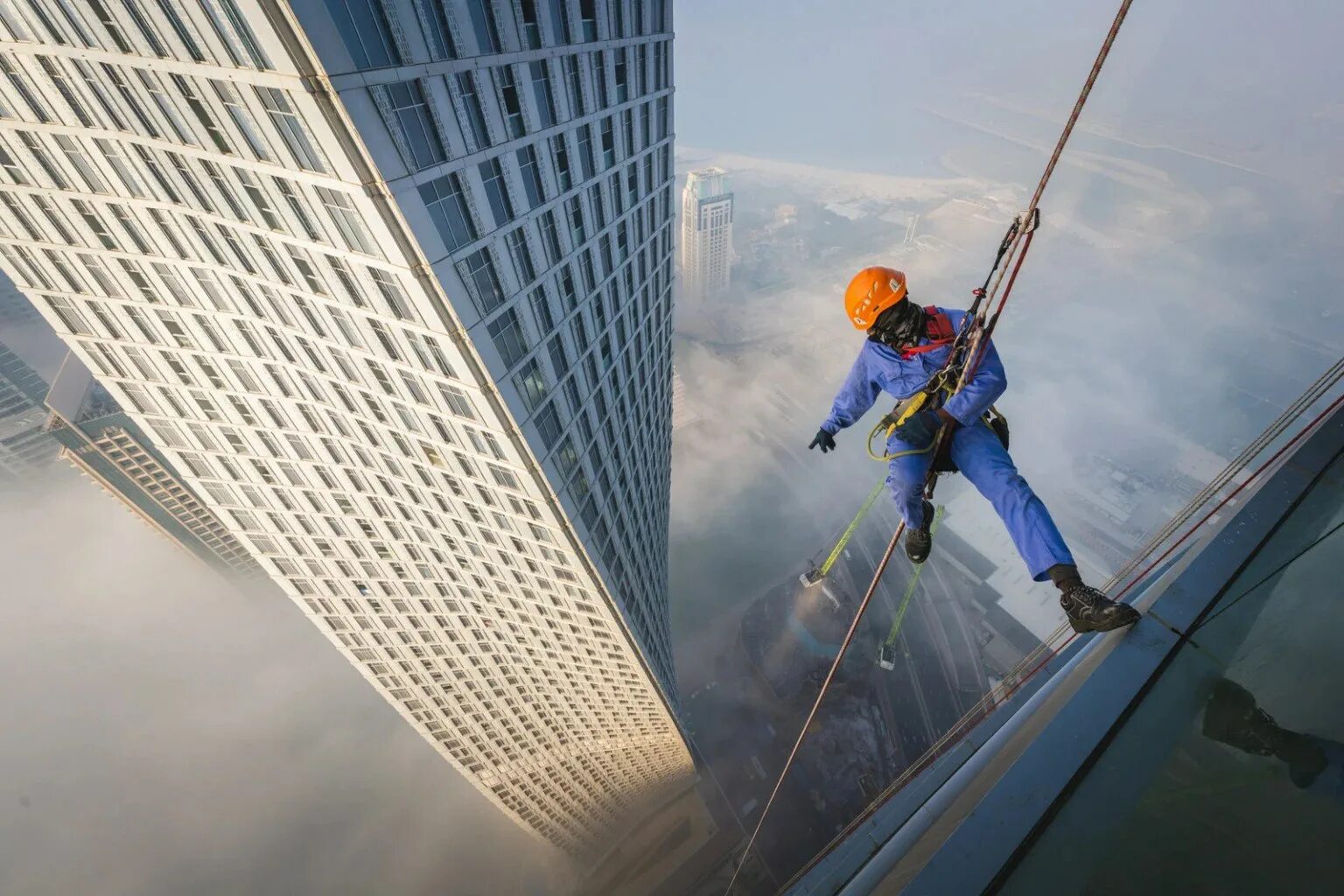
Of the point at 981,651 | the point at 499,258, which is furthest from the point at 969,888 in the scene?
the point at 981,651

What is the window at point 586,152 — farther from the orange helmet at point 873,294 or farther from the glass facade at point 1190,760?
the glass facade at point 1190,760

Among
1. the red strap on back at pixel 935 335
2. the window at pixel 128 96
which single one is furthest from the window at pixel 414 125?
the red strap on back at pixel 935 335

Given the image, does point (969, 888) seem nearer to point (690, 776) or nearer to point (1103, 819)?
point (1103, 819)

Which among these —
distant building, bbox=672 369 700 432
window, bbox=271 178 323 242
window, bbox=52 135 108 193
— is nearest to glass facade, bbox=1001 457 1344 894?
window, bbox=271 178 323 242

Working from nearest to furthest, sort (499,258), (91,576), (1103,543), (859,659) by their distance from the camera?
(499,258), (859,659), (91,576), (1103,543)

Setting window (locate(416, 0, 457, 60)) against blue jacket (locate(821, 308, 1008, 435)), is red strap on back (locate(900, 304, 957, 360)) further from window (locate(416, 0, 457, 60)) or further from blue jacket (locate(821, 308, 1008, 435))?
window (locate(416, 0, 457, 60))

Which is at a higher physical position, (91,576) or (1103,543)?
(91,576)
